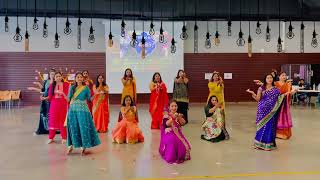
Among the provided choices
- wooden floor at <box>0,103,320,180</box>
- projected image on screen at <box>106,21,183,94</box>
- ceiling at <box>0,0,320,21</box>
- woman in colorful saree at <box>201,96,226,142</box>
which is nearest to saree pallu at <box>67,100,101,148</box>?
wooden floor at <box>0,103,320,180</box>

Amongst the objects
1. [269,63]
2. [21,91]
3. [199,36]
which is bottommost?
[21,91]

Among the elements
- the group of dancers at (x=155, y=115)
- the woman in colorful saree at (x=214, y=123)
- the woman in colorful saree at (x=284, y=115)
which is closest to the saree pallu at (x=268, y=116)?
the group of dancers at (x=155, y=115)

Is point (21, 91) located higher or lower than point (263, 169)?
higher

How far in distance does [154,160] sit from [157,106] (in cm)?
335

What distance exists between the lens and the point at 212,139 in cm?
713

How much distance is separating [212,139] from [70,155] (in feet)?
8.61

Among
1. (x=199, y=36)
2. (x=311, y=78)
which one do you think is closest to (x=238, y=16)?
(x=199, y=36)

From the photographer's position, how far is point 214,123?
282 inches

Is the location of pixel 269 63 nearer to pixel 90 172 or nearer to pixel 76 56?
pixel 76 56

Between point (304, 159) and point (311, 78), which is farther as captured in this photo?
point (311, 78)

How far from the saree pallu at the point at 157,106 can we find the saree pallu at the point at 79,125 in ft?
10.2

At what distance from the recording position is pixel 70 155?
19.5 feet

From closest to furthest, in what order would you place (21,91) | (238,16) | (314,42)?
(314,42), (238,16), (21,91)

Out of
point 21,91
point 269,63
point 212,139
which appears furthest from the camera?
point 269,63
